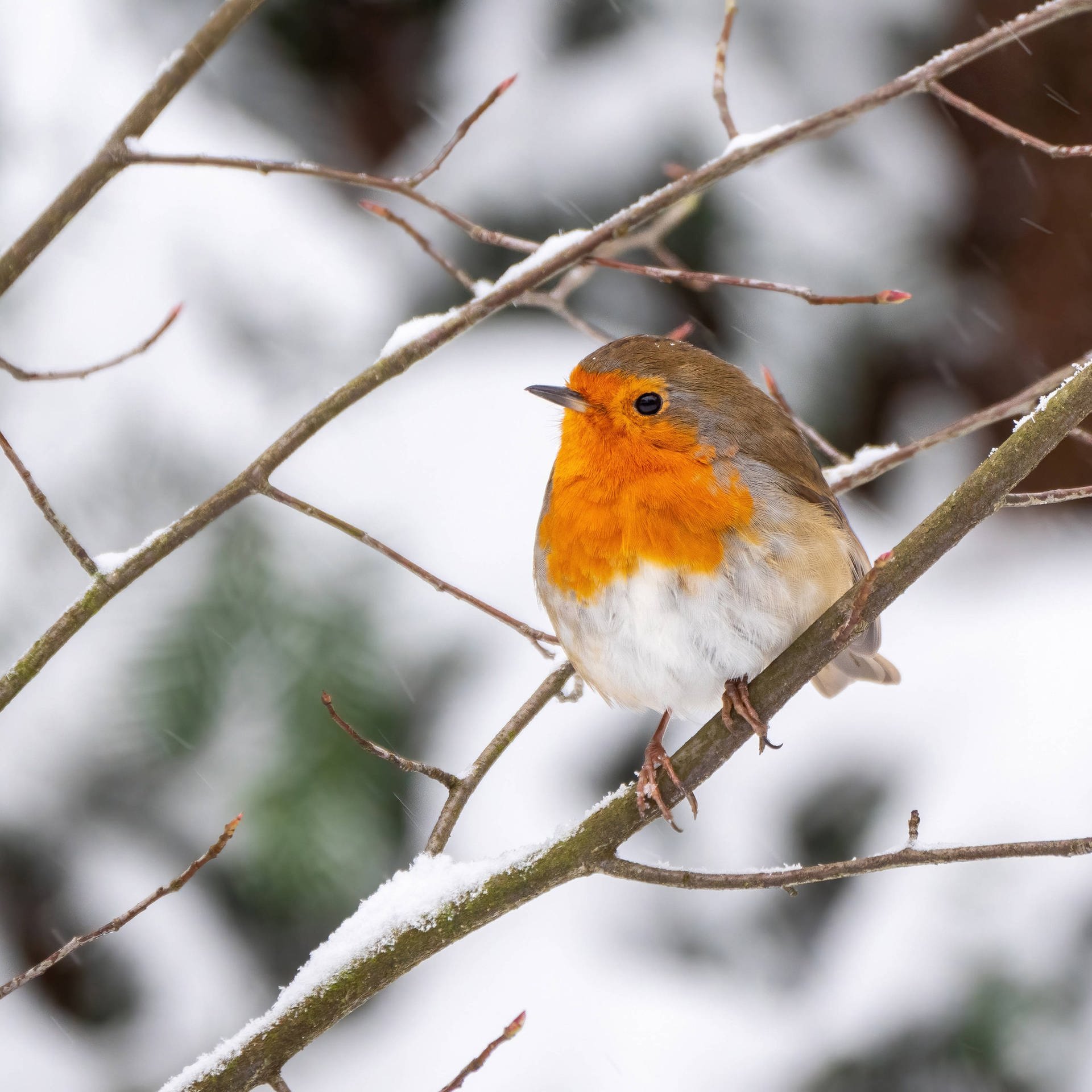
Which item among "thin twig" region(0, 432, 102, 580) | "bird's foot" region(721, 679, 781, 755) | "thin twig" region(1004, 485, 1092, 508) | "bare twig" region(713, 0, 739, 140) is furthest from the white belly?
"thin twig" region(0, 432, 102, 580)

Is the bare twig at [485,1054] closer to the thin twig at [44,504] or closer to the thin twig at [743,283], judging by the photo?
the thin twig at [44,504]

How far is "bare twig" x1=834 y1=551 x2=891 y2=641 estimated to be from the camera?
55.4 inches

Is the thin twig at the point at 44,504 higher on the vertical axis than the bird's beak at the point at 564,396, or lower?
lower

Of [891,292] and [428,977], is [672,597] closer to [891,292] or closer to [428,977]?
[891,292]

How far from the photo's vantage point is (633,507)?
189 cm

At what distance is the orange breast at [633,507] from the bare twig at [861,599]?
41 centimetres

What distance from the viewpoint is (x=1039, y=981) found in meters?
2.44

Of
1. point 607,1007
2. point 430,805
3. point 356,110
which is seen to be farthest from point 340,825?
point 356,110

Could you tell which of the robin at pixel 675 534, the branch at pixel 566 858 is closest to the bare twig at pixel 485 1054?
the branch at pixel 566 858

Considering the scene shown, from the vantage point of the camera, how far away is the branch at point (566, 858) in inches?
55.5

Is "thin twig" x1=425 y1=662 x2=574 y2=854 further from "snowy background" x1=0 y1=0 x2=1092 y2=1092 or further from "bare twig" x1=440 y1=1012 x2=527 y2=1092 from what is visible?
"snowy background" x1=0 y1=0 x2=1092 y2=1092

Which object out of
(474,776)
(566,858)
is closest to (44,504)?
(474,776)

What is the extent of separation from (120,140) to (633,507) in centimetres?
90

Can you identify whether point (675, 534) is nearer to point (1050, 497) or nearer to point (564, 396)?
point (564, 396)
